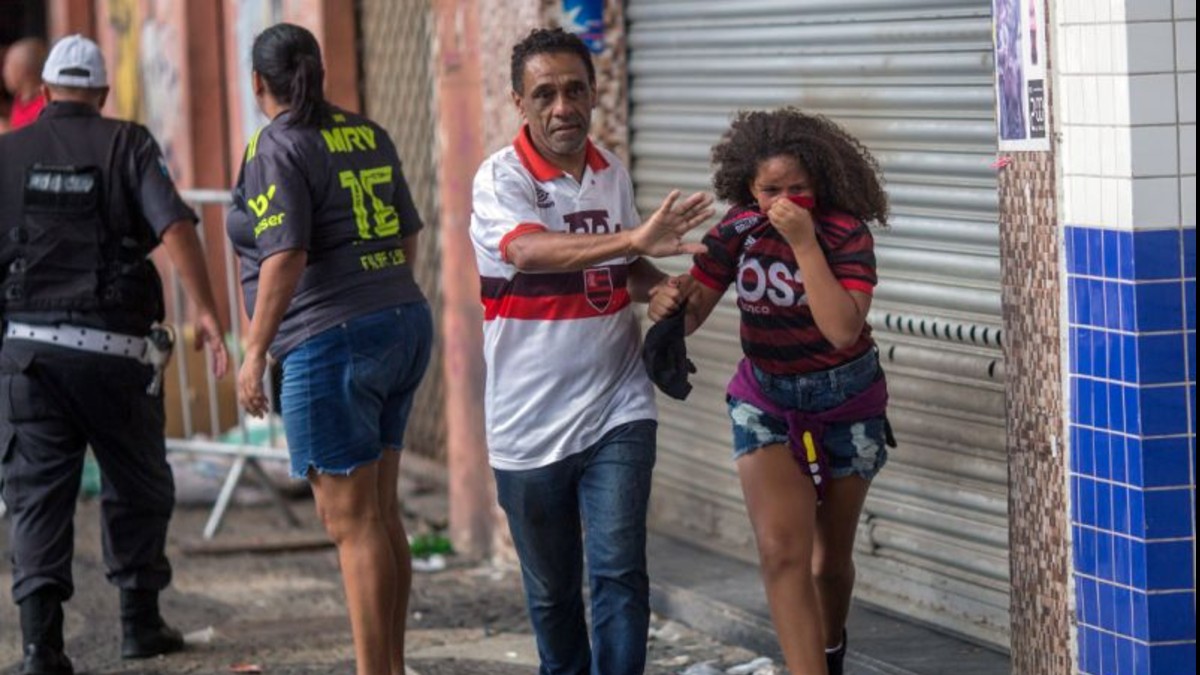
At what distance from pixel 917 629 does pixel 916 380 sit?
2.60 ft

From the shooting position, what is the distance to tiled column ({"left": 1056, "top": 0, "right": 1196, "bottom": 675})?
4875 mm

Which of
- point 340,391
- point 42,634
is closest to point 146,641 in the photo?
point 42,634

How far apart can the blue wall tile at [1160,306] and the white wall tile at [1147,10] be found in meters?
0.60

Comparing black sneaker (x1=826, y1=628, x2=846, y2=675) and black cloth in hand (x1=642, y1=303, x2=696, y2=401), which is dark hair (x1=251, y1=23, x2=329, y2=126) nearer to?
black cloth in hand (x1=642, y1=303, x2=696, y2=401)

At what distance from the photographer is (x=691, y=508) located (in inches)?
327

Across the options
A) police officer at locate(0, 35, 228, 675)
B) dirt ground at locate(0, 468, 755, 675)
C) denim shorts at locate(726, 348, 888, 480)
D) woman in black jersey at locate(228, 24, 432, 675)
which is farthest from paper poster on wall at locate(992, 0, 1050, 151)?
police officer at locate(0, 35, 228, 675)

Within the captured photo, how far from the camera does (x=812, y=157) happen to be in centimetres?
545

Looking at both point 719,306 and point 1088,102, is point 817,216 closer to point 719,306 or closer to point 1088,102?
point 1088,102

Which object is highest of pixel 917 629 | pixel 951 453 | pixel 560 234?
pixel 560 234

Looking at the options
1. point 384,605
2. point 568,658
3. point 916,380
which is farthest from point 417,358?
point 916,380

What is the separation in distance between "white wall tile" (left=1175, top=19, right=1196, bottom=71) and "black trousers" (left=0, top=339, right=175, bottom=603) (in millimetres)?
3758

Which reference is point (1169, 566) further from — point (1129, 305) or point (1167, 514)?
point (1129, 305)

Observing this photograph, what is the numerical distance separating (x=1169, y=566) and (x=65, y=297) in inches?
148

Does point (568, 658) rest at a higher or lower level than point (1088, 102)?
lower
